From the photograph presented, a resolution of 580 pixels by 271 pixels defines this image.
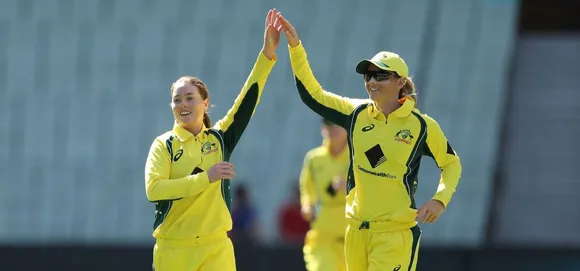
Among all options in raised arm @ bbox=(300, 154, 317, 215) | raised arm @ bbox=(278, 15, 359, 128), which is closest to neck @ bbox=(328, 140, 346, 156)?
raised arm @ bbox=(300, 154, 317, 215)

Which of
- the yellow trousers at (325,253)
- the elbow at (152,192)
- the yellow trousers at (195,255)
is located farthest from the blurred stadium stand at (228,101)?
the elbow at (152,192)

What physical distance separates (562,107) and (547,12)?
1.31 metres

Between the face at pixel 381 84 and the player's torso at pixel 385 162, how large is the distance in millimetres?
129

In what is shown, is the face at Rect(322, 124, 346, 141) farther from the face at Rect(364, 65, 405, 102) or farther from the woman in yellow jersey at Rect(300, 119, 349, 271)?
the face at Rect(364, 65, 405, 102)

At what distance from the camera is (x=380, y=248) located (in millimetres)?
6535

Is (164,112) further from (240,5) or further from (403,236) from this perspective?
(403,236)

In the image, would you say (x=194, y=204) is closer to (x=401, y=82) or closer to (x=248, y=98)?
(x=248, y=98)

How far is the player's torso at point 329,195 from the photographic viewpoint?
907 cm

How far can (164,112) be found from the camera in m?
14.1

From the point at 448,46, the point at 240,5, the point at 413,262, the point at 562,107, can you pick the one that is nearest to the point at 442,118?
the point at 448,46

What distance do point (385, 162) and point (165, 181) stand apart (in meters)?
1.20

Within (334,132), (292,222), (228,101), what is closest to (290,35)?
(334,132)

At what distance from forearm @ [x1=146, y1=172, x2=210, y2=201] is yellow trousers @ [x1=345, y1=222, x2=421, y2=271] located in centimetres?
95

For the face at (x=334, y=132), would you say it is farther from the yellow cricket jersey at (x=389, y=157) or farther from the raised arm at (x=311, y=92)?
the yellow cricket jersey at (x=389, y=157)
